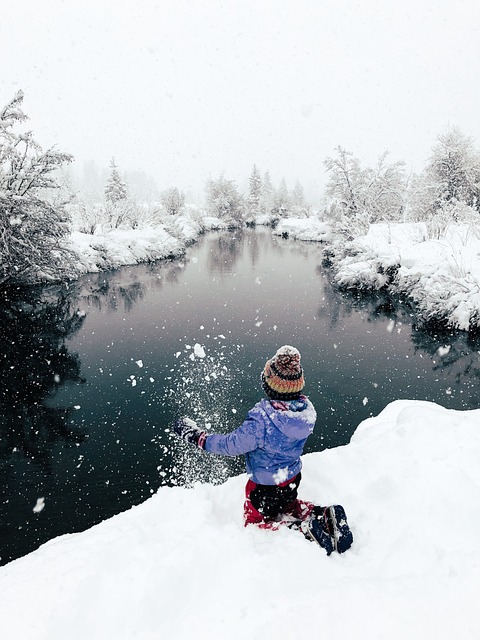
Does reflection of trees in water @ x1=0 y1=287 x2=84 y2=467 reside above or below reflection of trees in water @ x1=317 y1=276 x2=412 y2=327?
above

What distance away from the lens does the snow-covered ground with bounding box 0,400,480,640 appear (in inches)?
82.5

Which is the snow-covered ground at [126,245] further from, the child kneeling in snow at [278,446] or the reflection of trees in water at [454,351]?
the child kneeling in snow at [278,446]

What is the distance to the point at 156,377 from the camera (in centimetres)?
903

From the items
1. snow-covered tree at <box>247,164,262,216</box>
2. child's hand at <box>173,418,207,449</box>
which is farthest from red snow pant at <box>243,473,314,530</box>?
snow-covered tree at <box>247,164,262,216</box>

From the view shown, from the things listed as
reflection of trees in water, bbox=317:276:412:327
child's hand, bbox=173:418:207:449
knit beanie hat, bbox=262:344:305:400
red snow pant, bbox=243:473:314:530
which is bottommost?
reflection of trees in water, bbox=317:276:412:327

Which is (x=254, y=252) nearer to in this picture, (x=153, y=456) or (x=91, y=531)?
(x=153, y=456)

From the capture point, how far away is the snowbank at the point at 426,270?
12.0 meters

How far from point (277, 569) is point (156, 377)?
6.93m

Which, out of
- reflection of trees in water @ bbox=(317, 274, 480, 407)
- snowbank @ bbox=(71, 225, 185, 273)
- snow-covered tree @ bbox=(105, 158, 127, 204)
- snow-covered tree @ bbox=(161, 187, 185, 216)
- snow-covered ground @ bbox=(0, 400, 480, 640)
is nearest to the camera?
snow-covered ground @ bbox=(0, 400, 480, 640)

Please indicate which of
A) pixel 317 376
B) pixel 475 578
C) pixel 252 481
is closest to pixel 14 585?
pixel 252 481

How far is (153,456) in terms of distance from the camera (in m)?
6.39

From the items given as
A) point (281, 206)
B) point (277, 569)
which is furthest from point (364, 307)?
point (281, 206)

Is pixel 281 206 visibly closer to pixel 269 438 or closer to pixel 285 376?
pixel 285 376

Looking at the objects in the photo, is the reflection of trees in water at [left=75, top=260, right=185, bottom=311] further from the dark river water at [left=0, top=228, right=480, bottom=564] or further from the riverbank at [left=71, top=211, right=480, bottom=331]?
the riverbank at [left=71, top=211, right=480, bottom=331]
